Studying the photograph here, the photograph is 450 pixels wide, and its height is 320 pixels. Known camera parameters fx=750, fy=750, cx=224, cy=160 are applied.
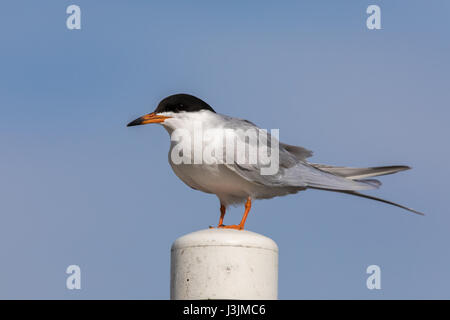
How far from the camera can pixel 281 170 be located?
8.13m

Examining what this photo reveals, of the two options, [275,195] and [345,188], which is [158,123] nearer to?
[275,195]

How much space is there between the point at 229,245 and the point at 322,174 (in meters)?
2.77

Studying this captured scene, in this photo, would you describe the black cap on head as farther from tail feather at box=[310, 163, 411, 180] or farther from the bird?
tail feather at box=[310, 163, 411, 180]

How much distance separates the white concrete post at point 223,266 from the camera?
19.5 feet

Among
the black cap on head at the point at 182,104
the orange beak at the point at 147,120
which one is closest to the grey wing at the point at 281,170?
the black cap on head at the point at 182,104

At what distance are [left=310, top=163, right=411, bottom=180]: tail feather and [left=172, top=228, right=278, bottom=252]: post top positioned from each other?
2563 mm

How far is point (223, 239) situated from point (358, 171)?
3.00 meters

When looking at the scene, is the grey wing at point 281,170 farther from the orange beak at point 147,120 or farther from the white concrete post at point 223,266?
the white concrete post at point 223,266

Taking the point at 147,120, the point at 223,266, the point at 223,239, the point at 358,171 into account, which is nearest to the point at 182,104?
the point at 147,120

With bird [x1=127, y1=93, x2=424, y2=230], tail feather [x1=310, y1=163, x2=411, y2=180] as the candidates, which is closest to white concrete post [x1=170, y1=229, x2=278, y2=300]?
bird [x1=127, y1=93, x2=424, y2=230]

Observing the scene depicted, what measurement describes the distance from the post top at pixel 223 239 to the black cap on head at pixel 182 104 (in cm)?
208
